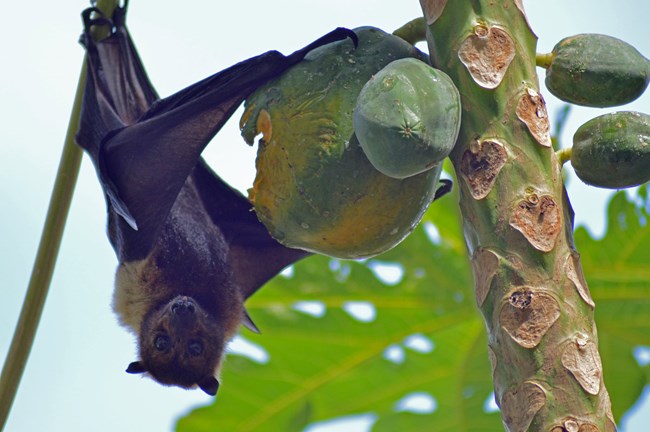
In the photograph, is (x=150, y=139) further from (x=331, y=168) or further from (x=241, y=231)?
(x=331, y=168)

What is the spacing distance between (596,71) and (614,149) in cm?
20

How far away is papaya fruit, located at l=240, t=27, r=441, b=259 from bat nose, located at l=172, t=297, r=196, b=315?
5.29 ft

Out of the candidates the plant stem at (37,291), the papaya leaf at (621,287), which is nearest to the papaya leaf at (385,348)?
the papaya leaf at (621,287)

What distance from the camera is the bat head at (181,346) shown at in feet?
13.4

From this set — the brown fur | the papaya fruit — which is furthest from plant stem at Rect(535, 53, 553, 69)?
the brown fur

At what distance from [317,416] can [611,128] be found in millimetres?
3553

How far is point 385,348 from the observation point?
5250 millimetres

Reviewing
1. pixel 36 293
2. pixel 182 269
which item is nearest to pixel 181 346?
pixel 182 269

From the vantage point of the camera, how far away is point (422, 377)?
5246mm

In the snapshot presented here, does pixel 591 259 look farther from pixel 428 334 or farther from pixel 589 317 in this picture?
pixel 589 317

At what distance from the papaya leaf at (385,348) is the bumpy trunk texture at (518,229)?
9.60 ft

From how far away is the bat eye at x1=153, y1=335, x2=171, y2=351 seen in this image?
409 centimetres

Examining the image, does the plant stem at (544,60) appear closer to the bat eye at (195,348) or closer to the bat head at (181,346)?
the bat head at (181,346)

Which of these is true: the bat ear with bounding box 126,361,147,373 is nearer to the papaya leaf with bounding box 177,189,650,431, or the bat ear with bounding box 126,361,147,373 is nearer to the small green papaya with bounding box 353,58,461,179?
the papaya leaf with bounding box 177,189,650,431
